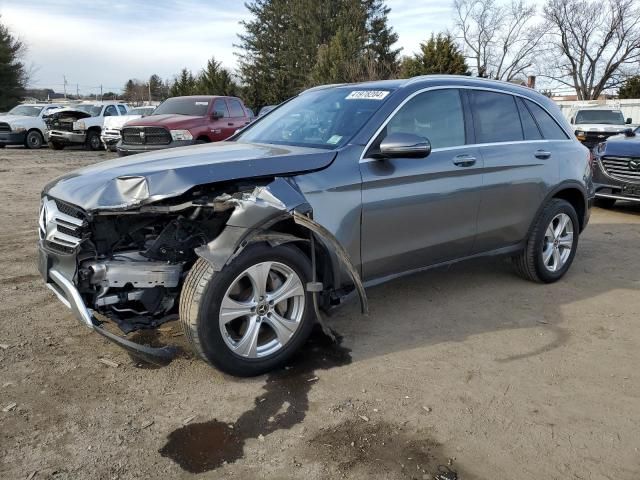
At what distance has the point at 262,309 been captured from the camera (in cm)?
340

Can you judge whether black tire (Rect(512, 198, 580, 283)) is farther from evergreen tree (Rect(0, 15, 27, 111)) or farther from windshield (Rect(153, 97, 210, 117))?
evergreen tree (Rect(0, 15, 27, 111))

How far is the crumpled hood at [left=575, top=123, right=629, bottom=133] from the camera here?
16719 mm

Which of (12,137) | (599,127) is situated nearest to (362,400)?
(599,127)

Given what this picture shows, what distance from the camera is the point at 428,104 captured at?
4207 mm

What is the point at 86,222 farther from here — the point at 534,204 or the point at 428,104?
the point at 534,204

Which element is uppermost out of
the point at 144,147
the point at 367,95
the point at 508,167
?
the point at 367,95

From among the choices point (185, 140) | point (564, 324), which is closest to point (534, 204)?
point (564, 324)

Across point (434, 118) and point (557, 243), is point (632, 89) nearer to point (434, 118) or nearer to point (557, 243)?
point (557, 243)

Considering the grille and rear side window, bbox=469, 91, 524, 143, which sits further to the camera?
the grille

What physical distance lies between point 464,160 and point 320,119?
3.74 feet

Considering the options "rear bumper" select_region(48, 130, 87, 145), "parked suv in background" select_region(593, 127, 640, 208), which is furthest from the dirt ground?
"rear bumper" select_region(48, 130, 87, 145)

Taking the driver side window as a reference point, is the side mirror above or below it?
below

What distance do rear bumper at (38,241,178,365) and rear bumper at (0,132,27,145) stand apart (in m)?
20.3

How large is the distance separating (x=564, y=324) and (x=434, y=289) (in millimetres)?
1157
